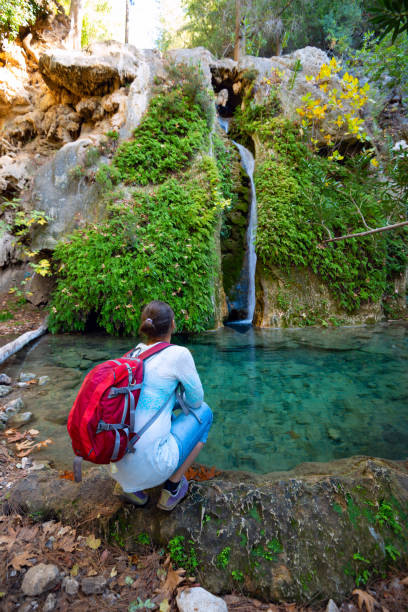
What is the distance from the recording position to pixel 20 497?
1984 millimetres

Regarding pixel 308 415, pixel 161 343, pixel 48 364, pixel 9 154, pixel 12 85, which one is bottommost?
pixel 308 415

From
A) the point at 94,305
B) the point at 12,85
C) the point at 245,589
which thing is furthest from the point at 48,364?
the point at 12,85

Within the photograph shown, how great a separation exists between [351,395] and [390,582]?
127 inches

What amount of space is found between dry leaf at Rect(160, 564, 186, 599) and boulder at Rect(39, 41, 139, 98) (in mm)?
12379

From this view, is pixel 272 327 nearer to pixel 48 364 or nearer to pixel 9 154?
pixel 48 364

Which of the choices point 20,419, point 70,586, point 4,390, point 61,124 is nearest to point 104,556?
point 70,586

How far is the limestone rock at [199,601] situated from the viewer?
1364mm

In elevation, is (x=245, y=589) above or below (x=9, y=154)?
below

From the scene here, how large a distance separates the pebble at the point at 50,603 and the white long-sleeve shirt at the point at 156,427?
52 centimetres

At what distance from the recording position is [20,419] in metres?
3.47

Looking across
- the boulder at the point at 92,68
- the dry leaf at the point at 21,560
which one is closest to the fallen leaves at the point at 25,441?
the dry leaf at the point at 21,560

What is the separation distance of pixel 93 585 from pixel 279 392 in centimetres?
360

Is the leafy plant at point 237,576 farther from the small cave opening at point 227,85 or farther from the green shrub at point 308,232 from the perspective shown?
the small cave opening at point 227,85

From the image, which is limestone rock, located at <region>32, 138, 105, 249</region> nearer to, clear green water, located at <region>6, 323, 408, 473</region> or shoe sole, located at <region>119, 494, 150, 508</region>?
clear green water, located at <region>6, 323, 408, 473</region>
